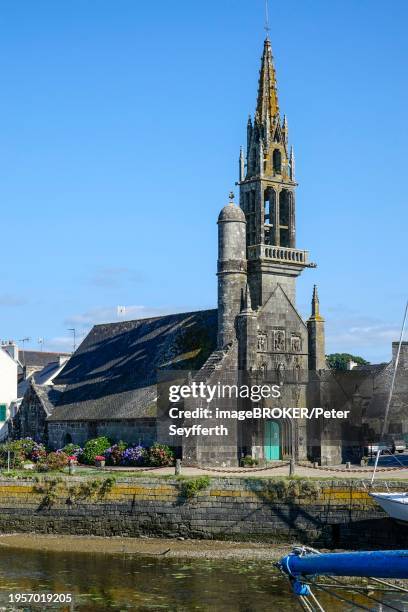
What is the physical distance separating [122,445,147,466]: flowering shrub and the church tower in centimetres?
866

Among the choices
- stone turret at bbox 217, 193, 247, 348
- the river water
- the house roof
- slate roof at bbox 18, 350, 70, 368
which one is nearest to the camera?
the river water

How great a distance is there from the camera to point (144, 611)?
22109 millimetres

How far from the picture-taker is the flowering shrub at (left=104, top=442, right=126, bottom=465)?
40.8m

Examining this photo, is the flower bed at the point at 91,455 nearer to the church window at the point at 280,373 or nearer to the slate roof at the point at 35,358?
the church window at the point at 280,373

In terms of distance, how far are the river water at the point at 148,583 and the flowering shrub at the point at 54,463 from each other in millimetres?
7995

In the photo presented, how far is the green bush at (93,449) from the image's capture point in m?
41.5

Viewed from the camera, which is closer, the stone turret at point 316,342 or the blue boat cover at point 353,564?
the blue boat cover at point 353,564

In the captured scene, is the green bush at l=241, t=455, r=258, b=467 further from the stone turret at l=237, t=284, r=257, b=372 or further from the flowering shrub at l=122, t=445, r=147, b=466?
the flowering shrub at l=122, t=445, r=147, b=466

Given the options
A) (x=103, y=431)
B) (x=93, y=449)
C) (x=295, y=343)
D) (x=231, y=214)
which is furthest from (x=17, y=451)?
(x=231, y=214)

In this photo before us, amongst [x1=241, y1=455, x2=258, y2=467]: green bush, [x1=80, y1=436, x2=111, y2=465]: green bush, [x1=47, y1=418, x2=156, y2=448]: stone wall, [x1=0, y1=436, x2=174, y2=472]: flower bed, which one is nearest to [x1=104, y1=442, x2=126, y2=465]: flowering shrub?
[x1=0, y1=436, x2=174, y2=472]: flower bed

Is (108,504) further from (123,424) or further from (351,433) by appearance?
(351,433)

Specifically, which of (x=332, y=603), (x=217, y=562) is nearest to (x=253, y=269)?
(x=217, y=562)

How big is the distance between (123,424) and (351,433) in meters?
9.88

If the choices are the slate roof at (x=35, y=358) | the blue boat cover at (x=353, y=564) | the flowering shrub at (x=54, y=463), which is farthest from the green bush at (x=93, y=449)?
the slate roof at (x=35, y=358)
